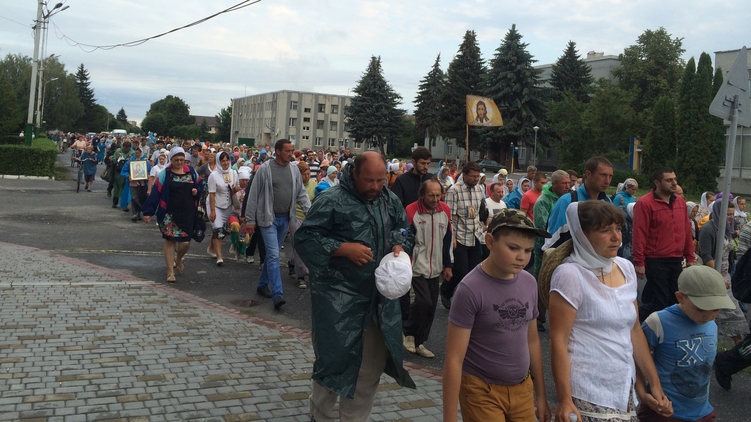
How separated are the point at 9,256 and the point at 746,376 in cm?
1027

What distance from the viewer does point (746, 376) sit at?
256 inches

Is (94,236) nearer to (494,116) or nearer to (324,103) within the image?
(494,116)

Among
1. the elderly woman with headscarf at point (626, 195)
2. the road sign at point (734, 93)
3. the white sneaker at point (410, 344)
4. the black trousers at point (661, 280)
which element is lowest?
the white sneaker at point (410, 344)

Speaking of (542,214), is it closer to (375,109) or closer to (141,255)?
(141,255)

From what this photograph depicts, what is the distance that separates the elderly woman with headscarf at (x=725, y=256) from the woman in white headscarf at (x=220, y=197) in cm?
721

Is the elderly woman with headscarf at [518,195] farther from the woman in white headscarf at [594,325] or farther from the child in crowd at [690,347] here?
the woman in white headscarf at [594,325]

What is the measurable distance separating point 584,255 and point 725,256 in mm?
7502

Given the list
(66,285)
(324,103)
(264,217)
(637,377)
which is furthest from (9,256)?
(324,103)

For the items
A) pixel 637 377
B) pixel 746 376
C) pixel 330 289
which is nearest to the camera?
pixel 637 377

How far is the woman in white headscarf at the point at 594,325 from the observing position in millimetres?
3191

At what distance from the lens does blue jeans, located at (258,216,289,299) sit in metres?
8.11

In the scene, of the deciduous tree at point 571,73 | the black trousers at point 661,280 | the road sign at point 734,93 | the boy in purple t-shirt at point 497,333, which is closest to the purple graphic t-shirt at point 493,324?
the boy in purple t-shirt at point 497,333

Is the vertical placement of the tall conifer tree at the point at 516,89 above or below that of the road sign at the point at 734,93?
above

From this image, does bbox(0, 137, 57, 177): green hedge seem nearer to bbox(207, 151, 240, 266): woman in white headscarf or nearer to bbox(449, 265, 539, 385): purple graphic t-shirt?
bbox(207, 151, 240, 266): woman in white headscarf
